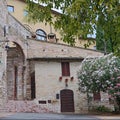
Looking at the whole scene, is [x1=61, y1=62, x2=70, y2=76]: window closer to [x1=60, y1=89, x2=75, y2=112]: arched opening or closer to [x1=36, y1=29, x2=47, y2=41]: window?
[x1=60, y1=89, x2=75, y2=112]: arched opening

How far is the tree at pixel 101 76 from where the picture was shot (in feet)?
70.0

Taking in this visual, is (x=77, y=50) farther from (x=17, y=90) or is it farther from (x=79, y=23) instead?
(x=79, y=23)

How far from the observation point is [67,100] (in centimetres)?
2447

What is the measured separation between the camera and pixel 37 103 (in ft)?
77.5

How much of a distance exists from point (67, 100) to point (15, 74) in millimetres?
5814

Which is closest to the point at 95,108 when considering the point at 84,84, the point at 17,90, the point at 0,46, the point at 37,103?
the point at 84,84

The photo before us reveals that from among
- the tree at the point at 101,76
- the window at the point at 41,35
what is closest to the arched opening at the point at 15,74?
the tree at the point at 101,76

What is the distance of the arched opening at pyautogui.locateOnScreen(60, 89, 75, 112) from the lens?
79.6ft

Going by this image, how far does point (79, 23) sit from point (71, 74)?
1870 centimetres

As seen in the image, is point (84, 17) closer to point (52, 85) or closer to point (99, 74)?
point (99, 74)

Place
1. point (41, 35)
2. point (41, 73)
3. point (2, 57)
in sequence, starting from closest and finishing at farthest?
point (2, 57)
point (41, 73)
point (41, 35)

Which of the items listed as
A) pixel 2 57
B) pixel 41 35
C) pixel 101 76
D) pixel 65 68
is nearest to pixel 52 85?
pixel 65 68

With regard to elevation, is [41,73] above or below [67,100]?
above

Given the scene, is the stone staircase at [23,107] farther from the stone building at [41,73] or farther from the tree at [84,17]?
the tree at [84,17]
